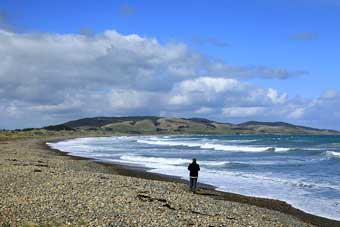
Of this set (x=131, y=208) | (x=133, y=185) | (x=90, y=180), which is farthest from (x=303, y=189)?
(x=131, y=208)

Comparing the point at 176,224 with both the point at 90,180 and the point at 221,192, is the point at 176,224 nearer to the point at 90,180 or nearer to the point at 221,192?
the point at 90,180

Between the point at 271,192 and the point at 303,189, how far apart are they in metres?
2.40

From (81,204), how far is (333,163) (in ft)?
118

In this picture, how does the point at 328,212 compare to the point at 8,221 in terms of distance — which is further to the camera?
the point at 328,212

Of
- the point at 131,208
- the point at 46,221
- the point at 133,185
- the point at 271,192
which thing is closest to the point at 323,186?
the point at 271,192

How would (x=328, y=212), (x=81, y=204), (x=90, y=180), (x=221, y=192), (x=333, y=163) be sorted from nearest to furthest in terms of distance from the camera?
1. (x=81, y=204)
2. (x=328, y=212)
3. (x=90, y=180)
4. (x=221, y=192)
5. (x=333, y=163)

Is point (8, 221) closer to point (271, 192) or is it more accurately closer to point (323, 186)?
point (271, 192)

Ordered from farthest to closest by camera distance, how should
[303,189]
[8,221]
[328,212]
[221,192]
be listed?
1. [303,189]
2. [221,192]
3. [328,212]
4. [8,221]

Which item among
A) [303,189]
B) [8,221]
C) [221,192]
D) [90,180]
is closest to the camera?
[8,221]

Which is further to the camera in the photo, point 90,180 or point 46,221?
point 90,180

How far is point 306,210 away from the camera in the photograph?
2145 cm

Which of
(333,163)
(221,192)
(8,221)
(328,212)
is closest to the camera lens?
(8,221)

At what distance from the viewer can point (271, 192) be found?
26.8m

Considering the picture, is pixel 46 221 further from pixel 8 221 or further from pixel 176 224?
pixel 176 224
